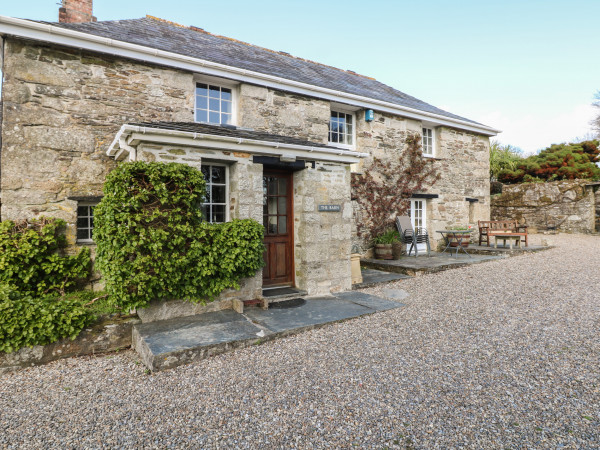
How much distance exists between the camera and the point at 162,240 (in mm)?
4172

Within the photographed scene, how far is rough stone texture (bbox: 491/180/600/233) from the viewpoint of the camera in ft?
47.3

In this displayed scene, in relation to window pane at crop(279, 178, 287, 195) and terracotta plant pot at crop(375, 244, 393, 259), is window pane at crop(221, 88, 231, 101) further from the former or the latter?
terracotta plant pot at crop(375, 244, 393, 259)

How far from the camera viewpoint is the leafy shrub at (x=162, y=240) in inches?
157

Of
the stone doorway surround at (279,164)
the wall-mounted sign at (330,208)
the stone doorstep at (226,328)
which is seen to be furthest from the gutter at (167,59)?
the stone doorstep at (226,328)

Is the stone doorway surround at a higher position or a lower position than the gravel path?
higher

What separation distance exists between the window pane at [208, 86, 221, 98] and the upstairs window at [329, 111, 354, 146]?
10.6 ft

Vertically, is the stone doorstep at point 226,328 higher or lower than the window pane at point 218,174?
lower

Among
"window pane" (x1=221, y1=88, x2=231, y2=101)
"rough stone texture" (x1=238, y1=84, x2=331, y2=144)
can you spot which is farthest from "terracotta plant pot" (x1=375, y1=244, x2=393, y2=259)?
"window pane" (x1=221, y1=88, x2=231, y2=101)

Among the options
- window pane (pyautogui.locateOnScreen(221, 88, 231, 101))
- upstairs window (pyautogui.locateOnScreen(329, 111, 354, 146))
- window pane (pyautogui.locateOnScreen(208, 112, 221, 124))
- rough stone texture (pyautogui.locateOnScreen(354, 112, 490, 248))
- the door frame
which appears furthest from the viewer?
rough stone texture (pyautogui.locateOnScreen(354, 112, 490, 248))

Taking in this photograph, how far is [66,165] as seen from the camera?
5.56 metres

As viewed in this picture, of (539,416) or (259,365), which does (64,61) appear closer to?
(259,365)

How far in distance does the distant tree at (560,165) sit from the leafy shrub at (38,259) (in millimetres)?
21258

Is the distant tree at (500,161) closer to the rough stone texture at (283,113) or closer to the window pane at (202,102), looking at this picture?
the rough stone texture at (283,113)

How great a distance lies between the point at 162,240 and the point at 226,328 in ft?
4.66
